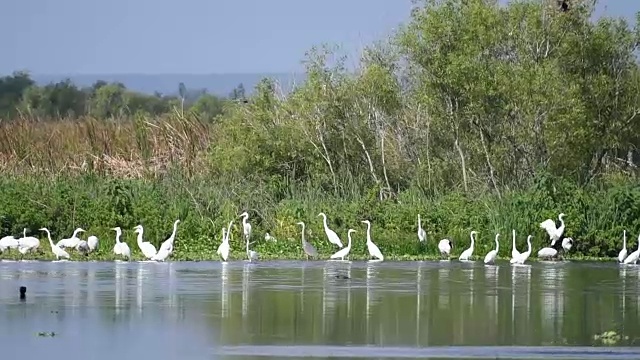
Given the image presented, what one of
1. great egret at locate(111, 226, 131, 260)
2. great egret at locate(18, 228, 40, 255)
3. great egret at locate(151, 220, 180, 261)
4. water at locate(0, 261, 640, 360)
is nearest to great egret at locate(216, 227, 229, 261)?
water at locate(0, 261, 640, 360)

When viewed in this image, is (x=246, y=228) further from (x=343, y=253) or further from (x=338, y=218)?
(x=338, y=218)

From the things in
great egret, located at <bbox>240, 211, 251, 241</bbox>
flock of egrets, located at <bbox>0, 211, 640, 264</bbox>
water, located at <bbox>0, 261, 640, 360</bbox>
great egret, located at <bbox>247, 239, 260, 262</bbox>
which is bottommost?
water, located at <bbox>0, 261, 640, 360</bbox>

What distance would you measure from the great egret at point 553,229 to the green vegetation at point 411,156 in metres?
0.41

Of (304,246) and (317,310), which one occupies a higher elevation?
(304,246)

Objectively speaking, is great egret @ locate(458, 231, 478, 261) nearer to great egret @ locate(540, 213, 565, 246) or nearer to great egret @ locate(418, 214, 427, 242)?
great egret @ locate(418, 214, 427, 242)

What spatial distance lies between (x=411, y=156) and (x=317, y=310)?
48.8ft

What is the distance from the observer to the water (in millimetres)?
15984

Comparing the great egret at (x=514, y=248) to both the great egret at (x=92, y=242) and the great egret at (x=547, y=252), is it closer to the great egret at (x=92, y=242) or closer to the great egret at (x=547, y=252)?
the great egret at (x=547, y=252)

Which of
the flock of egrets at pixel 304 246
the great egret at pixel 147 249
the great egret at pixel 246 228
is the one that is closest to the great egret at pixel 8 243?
the flock of egrets at pixel 304 246

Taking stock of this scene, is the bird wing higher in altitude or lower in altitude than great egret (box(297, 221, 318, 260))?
higher

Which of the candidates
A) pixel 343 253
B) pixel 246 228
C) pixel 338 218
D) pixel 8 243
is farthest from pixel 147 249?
pixel 338 218

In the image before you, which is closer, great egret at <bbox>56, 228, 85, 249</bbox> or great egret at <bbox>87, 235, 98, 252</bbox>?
great egret at <bbox>56, 228, 85, 249</bbox>

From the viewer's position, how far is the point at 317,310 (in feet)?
63.2

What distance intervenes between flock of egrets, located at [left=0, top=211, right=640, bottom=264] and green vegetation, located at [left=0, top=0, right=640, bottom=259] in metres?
0.37
